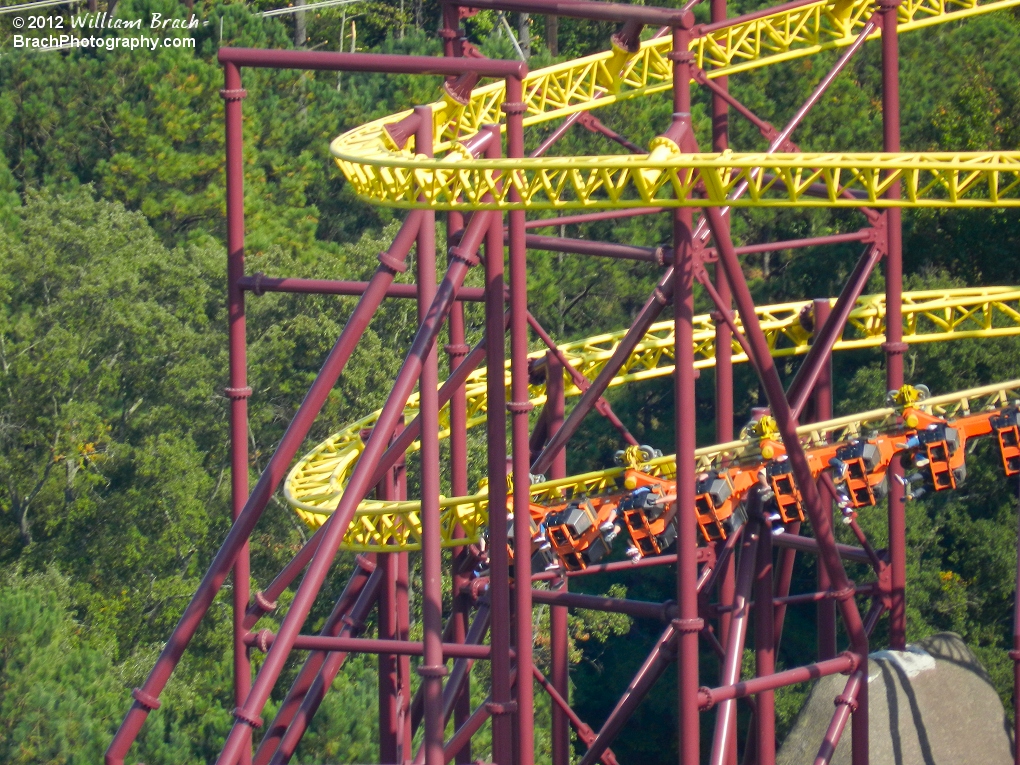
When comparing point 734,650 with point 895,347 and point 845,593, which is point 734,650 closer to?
point 845,593

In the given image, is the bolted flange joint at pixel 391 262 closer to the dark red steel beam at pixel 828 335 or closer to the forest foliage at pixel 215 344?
the dark red steel beam at pixel 828 335

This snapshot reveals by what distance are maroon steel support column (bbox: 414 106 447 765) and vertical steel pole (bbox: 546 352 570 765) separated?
2.78 meters

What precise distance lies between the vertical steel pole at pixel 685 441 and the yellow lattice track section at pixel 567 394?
184 centimetres

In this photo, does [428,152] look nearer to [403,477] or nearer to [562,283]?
[403,477]

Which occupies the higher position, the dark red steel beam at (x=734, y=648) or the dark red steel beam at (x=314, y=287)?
the dark red steel beam at (x=314, y=287)

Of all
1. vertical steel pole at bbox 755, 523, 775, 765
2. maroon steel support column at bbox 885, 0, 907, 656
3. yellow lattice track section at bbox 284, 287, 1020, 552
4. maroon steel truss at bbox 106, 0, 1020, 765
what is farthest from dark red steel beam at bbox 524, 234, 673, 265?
vertical steel pole at bbox 755, 523, 775, 765

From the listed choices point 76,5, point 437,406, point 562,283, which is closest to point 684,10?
point 437,406

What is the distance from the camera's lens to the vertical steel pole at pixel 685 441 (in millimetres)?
9438

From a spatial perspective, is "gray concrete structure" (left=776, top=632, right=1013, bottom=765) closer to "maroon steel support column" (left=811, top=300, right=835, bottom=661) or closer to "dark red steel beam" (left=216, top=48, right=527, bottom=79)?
"maroon steel support column" (left=811, top=300, right=835, bottom=661)

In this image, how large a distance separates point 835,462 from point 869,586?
2.91 ft

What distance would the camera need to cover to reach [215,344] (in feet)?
74.1

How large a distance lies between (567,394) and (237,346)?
13.9 feet

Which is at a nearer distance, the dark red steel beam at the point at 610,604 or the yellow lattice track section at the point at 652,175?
the yellow lattice track section at the point at 652,175

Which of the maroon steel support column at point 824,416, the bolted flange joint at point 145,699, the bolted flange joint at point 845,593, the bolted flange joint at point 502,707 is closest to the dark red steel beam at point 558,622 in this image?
the maroon steel support column at point 824,416
